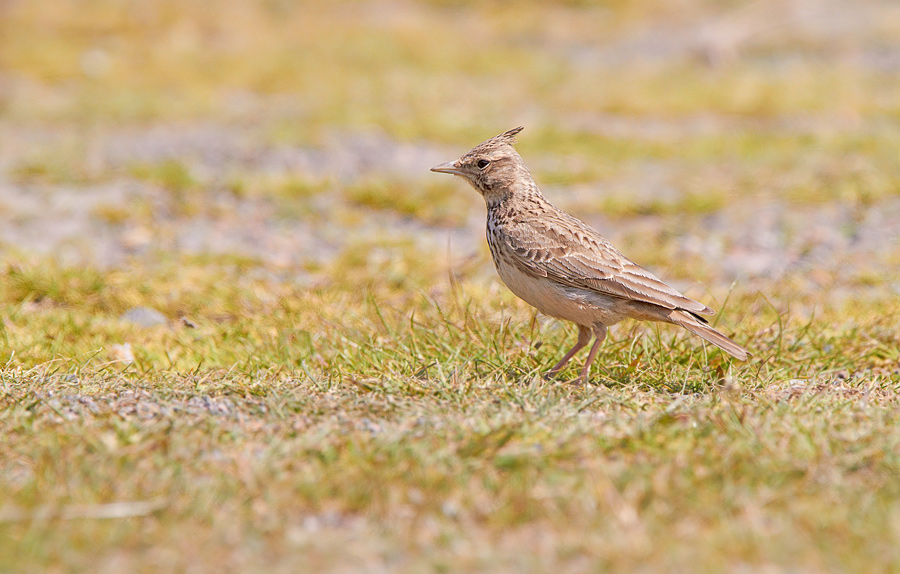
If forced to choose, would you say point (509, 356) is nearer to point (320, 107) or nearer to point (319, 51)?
point (320, 107)

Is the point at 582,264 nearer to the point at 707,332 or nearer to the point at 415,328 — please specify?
the point at 707,332

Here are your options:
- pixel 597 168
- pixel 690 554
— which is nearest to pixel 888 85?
pixel 597 168

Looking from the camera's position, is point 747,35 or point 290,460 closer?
point 290,460

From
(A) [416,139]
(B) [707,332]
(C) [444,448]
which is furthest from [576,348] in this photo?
(A) [416,139]

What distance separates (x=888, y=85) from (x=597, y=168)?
7412 millimetres

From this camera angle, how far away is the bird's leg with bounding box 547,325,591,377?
526 centimetres

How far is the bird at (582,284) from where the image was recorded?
17.1 ft

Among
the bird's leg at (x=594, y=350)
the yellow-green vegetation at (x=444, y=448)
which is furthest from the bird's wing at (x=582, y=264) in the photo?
the yellow-green vegetation at (x=444, y=448)

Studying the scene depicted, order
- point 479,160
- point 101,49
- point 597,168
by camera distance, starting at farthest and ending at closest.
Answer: point 101,49
point 597,168
point 479,160

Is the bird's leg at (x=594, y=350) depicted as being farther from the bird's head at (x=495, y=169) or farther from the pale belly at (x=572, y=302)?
the bird's head at (x=495, y=169)

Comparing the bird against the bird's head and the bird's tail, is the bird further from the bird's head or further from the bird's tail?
the bird's head

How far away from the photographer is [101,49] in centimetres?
1766

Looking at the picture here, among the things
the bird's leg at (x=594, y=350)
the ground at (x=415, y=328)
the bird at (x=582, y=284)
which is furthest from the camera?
the bird at (x=582, y=284)

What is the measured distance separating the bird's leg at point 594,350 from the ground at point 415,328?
0.10m
